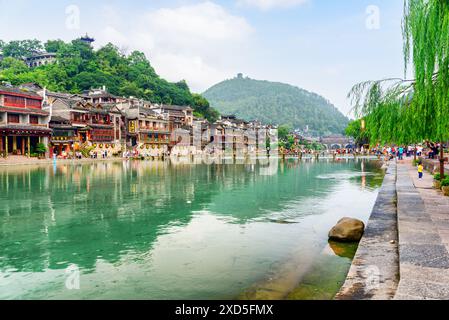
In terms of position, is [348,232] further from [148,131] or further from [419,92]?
[148,131]

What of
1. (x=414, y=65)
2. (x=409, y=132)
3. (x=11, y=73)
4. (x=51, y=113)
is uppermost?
(x=11, y=73)

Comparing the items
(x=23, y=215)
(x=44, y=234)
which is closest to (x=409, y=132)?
(x=44, y=234)

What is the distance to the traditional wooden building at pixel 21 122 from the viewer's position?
54156 millimetres

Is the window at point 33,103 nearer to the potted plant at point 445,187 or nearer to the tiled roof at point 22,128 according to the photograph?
the tiled roof at point 22,128

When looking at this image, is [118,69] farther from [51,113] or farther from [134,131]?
[51,113]

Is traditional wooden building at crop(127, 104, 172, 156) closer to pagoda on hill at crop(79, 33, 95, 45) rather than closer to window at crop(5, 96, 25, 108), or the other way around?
window at crop(5, 96, 25, 108)

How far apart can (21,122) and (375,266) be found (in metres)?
59.7

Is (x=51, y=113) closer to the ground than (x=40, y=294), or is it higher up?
higher up

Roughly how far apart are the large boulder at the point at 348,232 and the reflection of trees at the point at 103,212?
4.03m

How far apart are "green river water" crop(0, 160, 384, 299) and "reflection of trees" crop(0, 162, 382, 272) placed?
44 millimetres

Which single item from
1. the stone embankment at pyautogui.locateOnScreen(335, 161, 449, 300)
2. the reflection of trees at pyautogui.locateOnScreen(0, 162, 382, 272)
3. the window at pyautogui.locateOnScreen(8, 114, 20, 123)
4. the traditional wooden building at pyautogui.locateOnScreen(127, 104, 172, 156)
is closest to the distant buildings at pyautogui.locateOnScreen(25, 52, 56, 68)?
the traditional wooden building at pyautogui.locateOnScreen(127, 104, 172, 156)

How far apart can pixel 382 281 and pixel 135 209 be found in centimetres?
1173

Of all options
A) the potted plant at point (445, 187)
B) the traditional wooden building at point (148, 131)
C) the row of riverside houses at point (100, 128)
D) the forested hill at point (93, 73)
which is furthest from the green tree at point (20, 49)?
the potted plant at point (445, 187)

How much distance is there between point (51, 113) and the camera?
2516 inches
